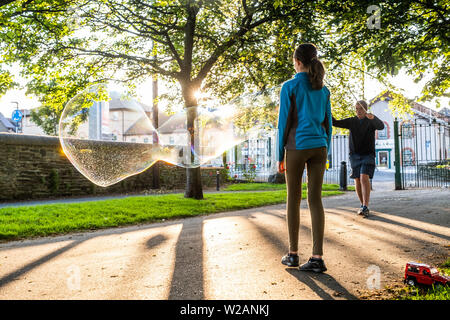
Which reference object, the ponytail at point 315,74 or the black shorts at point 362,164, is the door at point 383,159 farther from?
the ponytail at point 315,74

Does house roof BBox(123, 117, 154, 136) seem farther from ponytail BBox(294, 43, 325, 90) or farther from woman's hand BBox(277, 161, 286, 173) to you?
ponytail BBox(294, 43, 325, 90)

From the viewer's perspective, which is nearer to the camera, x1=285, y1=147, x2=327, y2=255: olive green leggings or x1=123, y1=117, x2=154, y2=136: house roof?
x1=285, y1=147, x2=327, y2=255: olive green leggings

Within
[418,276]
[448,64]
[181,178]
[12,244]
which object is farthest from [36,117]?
[418,276]

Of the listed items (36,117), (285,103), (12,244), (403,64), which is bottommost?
(12,244)

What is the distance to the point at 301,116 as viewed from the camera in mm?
3400

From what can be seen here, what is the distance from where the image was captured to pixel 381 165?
132 feet

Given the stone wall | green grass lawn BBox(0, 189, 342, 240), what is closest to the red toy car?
green grass lawn BBox(0, 189, 342, 240)

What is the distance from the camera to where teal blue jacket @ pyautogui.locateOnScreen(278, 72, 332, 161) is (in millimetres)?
3372

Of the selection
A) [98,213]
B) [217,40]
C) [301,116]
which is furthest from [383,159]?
[301,116]

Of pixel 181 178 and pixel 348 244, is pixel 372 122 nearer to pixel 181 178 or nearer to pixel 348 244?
pixel 348 244

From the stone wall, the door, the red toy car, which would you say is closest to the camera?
the red toy car

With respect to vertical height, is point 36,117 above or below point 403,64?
above

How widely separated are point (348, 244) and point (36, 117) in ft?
125

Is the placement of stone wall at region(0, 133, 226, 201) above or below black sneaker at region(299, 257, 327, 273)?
above
